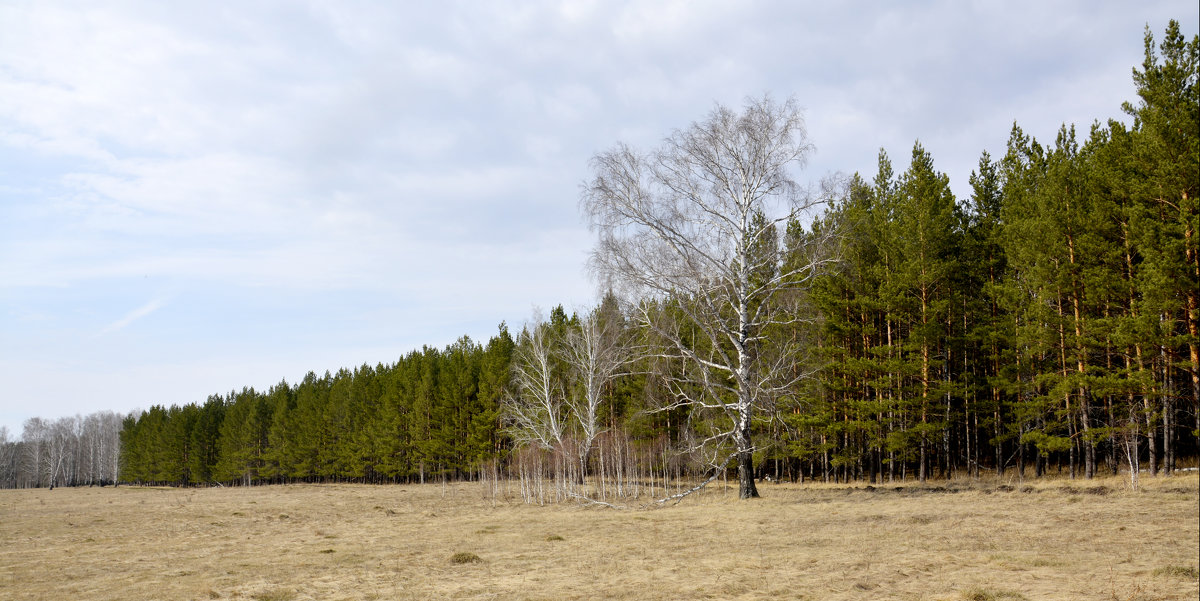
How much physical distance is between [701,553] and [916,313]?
66.1 ft

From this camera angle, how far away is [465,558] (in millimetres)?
12688

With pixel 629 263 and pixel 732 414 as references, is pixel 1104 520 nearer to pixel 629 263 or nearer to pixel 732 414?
pixel 732 414

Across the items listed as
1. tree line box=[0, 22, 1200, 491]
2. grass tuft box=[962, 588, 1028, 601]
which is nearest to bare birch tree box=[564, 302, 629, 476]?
tree line box=[0, 22, 1200, 491]

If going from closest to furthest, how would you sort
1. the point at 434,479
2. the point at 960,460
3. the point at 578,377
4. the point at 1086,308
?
1. the point at 1086,308
2. the point at 960,460
3. the point at 578,377
4. the point at 434,479

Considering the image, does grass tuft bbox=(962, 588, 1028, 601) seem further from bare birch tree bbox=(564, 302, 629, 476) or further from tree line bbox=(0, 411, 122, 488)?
tree line bbox=(0, 411, 122, 488)

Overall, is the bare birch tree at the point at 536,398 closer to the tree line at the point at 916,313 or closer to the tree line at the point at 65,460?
the tree line at the point at 916,313

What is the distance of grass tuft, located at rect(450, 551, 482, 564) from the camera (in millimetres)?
12484

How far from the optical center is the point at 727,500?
22.0 meters

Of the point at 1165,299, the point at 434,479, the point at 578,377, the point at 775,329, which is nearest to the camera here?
the point at 1165,299

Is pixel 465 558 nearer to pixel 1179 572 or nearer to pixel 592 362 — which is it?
pixel 1179 572

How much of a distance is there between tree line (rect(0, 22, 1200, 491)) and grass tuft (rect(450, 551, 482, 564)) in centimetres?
995

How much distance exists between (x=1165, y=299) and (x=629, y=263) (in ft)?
49.0

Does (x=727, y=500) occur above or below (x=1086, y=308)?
below

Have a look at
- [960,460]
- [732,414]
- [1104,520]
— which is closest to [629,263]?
[732,414]
